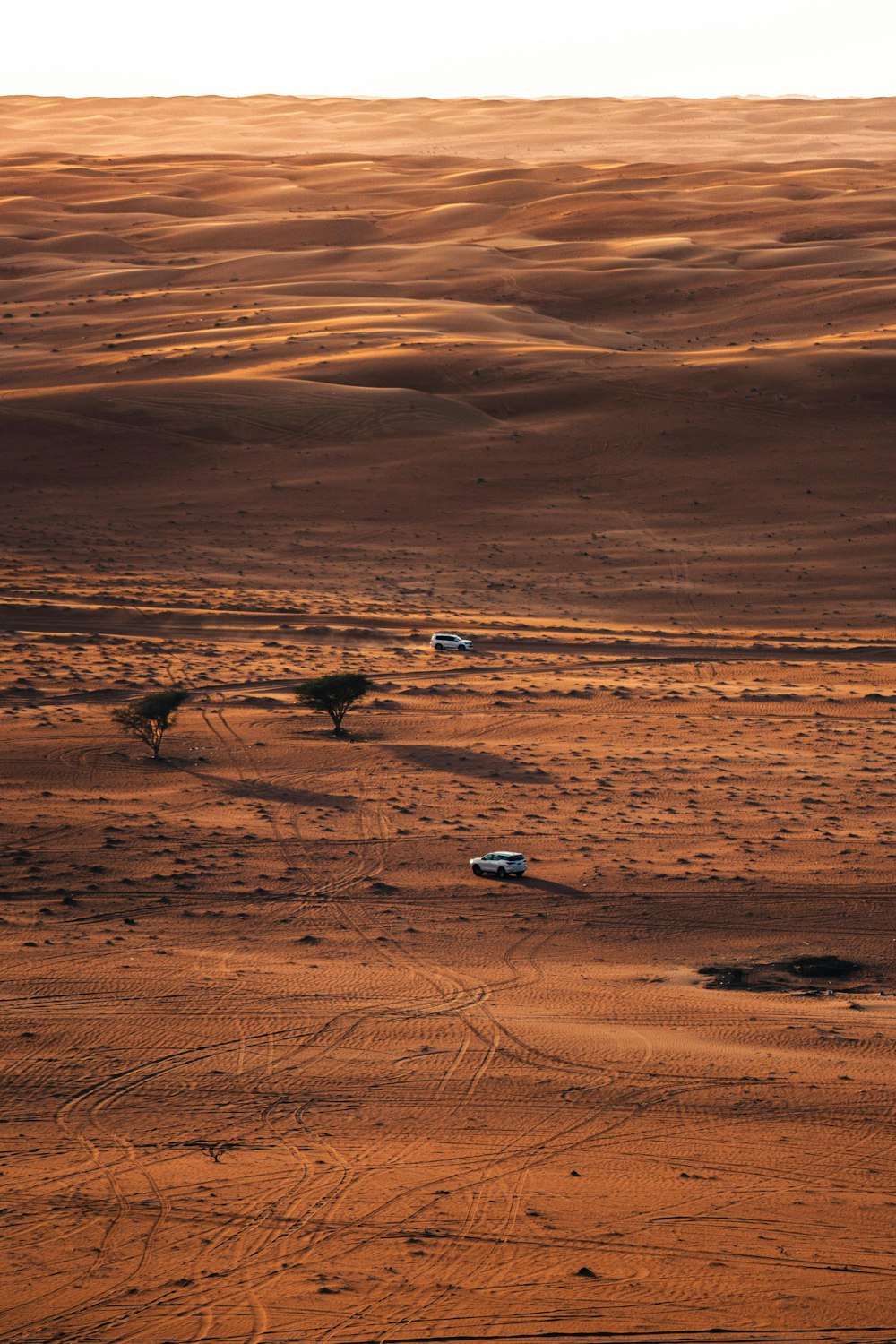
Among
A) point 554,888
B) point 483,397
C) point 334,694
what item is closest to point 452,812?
point 554,888

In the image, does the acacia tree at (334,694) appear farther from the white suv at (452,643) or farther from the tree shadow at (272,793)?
the white suv at (452,643)

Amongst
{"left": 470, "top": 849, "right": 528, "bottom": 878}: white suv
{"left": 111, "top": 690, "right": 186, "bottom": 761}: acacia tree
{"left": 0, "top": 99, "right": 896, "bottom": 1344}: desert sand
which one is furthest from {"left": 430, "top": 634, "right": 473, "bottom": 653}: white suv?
{"left": 470, "top": 849, "right": 528, "bottom": 878}: white suv

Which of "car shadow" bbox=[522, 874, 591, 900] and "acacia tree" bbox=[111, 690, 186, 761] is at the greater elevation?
"acacia tree" bbox=[111, 690, 186, 761]

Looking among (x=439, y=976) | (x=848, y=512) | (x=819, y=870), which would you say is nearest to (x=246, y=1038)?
(x=439, y=976)

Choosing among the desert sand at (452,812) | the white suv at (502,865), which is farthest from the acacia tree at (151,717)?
the white suv at (502,865)

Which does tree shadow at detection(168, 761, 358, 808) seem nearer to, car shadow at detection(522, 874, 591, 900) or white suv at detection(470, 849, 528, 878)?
white suv at detection(470, 849, 528, 878)

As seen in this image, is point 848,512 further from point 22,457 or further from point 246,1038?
point 246,1038

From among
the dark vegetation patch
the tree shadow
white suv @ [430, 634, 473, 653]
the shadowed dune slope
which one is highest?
the shadowed dune slope
